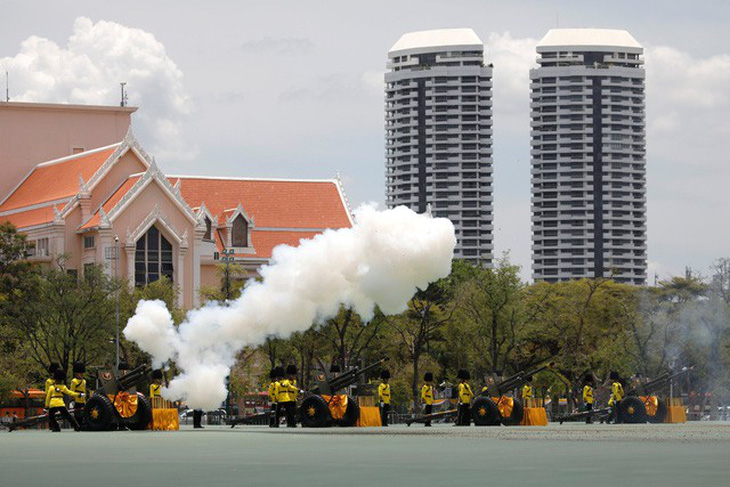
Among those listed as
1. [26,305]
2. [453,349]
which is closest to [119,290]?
[26,305]

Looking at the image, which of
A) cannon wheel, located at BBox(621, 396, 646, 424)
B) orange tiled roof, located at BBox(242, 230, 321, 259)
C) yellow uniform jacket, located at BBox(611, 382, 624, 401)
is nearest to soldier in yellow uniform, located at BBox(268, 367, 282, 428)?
cannon wheel, located at BBox(621, 396, 646, 424)

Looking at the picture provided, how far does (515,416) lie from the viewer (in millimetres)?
57562

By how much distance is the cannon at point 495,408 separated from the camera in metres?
56.0

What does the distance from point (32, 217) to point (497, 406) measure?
7715 centimetres

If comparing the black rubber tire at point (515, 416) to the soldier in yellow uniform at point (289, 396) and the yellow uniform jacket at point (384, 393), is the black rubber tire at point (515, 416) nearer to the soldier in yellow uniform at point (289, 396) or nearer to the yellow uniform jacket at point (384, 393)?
the yellow uniform jacket at point (384, 393)

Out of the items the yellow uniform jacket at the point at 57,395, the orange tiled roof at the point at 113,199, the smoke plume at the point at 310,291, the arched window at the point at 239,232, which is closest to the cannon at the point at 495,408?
the smoke plume at the point at 310,291

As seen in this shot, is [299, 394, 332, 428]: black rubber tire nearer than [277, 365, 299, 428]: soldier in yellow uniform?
Yes

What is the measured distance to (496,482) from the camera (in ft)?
80.3

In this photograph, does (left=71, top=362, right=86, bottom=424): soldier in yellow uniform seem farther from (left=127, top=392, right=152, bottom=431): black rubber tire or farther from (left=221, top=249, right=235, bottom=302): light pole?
(left=221, top=249, right=235, bottom=302): light pole

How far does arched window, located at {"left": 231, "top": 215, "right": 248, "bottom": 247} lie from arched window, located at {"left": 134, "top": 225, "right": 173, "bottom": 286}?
13.2m

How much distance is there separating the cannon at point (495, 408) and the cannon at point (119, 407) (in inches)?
428

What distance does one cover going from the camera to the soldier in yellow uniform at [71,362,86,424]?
53.0 metres

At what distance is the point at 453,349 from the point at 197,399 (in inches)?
1960

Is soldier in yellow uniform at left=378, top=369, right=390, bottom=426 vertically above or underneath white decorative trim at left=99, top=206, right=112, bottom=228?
underneath
